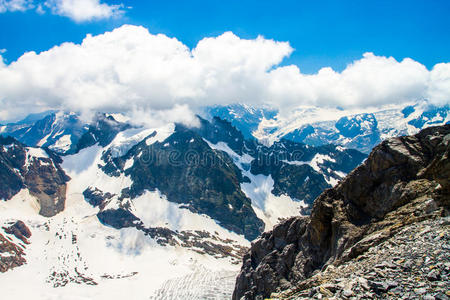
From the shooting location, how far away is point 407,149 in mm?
43438

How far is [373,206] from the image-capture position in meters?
44.7

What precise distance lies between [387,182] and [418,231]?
1925 cm

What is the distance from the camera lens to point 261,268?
6888cm

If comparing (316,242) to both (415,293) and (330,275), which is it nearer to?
(330,275)

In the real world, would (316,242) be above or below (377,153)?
below

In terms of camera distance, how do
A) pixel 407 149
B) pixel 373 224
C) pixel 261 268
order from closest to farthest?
pixel 373 224
pixel 407 149
pixel 261 268

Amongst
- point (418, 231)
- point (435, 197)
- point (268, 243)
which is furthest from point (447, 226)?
point (268, 243)

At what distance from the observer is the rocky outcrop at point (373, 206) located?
3126cm

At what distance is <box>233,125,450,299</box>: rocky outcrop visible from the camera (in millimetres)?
31264

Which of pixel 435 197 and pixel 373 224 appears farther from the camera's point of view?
pixel 373 224

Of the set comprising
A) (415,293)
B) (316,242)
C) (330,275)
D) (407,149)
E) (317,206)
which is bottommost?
(415,293)

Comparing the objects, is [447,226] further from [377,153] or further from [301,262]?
[301,262]

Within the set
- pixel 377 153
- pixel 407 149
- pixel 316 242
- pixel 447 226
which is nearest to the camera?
pixel 447 226

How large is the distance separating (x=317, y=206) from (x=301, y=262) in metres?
10.1
